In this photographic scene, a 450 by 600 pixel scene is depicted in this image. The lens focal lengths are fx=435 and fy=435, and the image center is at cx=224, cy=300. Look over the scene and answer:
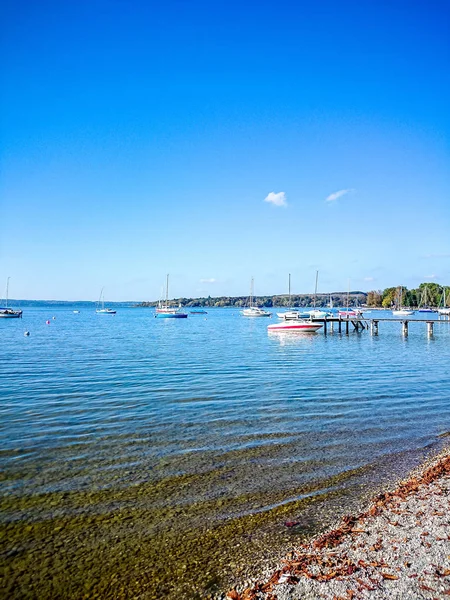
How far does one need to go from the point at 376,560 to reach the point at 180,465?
5633mm

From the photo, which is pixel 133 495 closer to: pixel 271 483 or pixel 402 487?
pixel 271 483

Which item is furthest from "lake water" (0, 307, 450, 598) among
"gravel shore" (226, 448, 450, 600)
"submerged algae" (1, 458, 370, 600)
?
"gravel shore" (226, 448, 450, 600)

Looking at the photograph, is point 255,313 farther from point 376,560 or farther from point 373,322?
point 376,560

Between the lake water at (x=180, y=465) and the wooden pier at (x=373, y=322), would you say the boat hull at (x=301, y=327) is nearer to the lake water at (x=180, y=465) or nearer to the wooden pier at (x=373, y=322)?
the wooden pier at (x=373, y=322)

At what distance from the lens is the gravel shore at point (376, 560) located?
5.17 metres

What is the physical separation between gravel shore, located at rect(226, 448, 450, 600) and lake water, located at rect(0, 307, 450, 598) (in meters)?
0.65

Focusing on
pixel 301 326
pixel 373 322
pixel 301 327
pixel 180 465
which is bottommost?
pixel 180 465

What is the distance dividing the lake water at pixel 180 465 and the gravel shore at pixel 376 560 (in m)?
0.65

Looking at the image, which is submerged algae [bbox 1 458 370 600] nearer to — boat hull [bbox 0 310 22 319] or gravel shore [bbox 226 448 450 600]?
gravel shore [bbox 226 448 450 600]

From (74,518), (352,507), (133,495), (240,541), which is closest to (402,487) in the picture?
(352,507)

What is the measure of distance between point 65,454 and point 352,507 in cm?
717

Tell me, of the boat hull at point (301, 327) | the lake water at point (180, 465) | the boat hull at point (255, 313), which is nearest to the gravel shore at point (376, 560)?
the lake water at point (180, 465)

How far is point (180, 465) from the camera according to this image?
10500 millimetres

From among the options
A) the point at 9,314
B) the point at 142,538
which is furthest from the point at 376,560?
the point at 9,314
